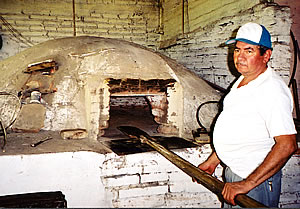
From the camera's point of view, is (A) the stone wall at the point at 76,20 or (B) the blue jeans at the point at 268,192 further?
(A) the stone wall at the point at 76,20

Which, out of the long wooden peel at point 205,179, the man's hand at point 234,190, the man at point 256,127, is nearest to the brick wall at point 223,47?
the man at point 256,127

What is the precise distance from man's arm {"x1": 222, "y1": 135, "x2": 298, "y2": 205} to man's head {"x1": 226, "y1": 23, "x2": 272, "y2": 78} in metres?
0.51

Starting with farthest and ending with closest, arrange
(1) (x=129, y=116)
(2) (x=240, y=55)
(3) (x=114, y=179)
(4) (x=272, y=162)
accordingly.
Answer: (1) (x=129, y=116) → (3) (x=114, y=179) → (2) (x=240, y=55) → (4) (x=272, y=162)

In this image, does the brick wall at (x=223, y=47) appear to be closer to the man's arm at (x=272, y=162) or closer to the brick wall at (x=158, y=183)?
the brick wall at (x=158, y=183)

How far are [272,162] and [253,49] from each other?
76 cm

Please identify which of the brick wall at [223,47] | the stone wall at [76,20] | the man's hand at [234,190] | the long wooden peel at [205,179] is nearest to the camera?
the long wooden peel at [205,179]

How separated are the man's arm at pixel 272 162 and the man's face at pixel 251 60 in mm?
505

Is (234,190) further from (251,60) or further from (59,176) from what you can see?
(59,176)

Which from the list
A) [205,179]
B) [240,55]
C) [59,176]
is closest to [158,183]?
[59,176]

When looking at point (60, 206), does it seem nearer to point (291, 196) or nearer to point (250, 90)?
point (250, 90)

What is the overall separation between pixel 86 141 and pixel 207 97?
6.02ft

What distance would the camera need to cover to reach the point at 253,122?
1.80 meters

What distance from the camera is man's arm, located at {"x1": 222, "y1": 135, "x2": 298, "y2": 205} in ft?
5.43

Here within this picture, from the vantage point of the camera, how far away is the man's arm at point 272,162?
166cm
